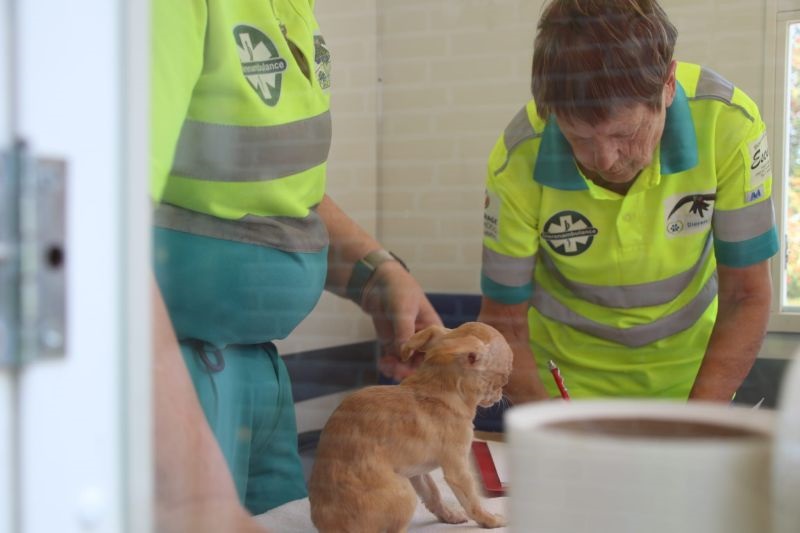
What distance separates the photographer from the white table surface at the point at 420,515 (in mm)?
522

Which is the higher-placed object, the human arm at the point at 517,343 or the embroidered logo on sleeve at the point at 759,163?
the embroidered logo on sleeve at the point at 759,163

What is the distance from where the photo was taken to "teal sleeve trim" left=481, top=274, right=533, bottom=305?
578 mm

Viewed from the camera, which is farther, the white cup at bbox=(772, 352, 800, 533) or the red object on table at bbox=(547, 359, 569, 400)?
the red object on table at bbox=(547, 359, 569, 400)

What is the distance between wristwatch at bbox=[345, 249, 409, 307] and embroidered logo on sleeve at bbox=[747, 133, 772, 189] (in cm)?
26

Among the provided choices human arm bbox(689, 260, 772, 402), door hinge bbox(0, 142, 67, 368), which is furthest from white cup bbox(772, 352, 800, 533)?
door hinge bbox(0, 142, 67, 368)

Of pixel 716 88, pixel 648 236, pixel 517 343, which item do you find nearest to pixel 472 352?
pixel 517 343

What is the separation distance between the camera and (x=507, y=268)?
0.58 meters

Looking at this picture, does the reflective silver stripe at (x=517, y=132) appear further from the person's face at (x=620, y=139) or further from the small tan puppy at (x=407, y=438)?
the small tan puppy at (x=407, y=438)

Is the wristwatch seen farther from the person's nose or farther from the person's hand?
the person's nose

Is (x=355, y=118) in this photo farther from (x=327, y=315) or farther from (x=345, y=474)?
(x=345, y=474)

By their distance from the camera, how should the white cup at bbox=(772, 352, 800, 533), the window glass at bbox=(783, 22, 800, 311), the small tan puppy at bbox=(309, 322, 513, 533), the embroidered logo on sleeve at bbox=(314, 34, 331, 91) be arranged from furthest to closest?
1. the embroidered logo on sleeve at bbox=(314, 34, 331, 91)
2. the small tan puppy at bbox=(309, 322, 513, 533)
3. the window glass at bbox=(783, 22, 800, 311)
4. the white cup at bbox=(772, 352, 800, 533)

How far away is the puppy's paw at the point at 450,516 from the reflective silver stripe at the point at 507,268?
0.55ft

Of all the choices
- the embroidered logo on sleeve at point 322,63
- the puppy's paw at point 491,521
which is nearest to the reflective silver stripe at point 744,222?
the puppy's paw at point 491,521

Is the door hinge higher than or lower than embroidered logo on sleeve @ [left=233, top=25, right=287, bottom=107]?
lower
